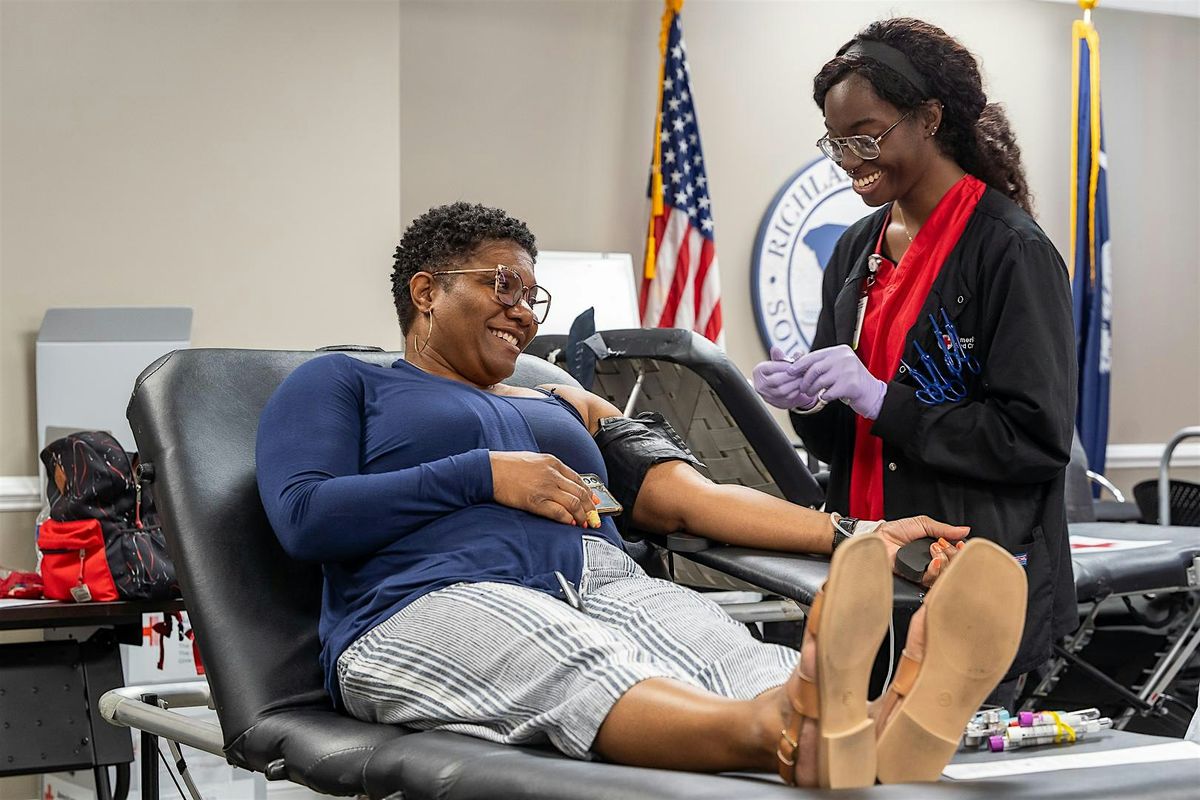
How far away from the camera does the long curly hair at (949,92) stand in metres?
1.87

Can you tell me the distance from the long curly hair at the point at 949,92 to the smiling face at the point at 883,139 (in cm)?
2

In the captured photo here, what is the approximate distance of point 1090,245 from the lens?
5.63 metres

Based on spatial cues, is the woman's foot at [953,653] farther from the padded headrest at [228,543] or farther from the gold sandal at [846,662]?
the padded headrest at [228,543]


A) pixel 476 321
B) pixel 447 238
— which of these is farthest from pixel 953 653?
pixel 447 238

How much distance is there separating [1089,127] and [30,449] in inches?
167

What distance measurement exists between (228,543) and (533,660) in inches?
21.6

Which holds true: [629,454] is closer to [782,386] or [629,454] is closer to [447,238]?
[782,386]

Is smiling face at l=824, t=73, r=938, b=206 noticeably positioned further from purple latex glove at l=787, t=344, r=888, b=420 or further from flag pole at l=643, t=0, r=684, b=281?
flag pole at l=643, t=0, r=684, b=281

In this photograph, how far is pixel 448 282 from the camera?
2.03 meters

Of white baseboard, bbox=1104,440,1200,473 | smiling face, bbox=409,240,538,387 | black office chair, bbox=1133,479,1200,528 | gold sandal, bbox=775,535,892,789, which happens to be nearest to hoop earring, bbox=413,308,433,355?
smiling face, bbox=409,240,538,387

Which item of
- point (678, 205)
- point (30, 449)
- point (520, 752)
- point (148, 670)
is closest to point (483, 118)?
point (678, 205)

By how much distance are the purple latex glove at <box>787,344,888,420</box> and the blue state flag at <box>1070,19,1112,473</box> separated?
4.06m

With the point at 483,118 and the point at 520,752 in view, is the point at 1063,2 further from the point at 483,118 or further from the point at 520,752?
the point at 520,752

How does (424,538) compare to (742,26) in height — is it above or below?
below
